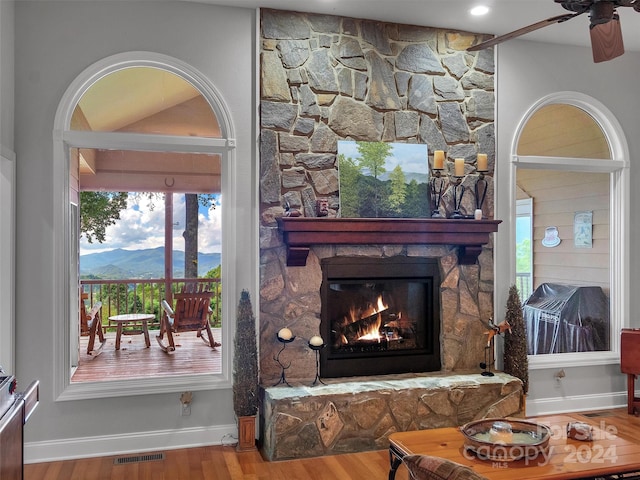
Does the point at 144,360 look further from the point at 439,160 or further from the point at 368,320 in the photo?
the point at 439,160

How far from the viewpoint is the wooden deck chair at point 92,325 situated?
12.9ft

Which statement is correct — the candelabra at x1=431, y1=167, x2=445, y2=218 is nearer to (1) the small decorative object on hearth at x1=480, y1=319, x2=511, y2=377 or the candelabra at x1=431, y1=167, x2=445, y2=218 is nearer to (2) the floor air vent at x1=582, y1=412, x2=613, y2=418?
(1) the small decorative object on hearth at x1=480, y1=319, x2=511, y2=377

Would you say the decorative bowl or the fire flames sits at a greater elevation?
the fire flames

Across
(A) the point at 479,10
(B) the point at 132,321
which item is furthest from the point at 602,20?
(B) the point at 132,321

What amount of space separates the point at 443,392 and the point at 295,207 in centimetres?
173

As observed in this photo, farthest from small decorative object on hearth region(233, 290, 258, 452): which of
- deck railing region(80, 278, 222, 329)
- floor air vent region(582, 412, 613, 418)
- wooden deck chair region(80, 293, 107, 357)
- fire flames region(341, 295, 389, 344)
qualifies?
floor air vent region(582, 412, 613, 418)

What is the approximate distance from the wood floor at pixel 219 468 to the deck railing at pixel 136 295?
3.04 feet

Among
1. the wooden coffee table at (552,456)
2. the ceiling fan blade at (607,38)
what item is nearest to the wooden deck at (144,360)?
the wooden coffee table at (552,456)

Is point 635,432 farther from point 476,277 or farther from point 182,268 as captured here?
point 182,268

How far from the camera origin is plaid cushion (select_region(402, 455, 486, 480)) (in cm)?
141

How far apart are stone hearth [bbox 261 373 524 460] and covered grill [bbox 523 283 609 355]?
3.14ft

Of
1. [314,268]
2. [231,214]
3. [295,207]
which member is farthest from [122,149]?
[314,268]

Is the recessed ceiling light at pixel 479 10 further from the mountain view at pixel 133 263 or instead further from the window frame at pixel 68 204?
the mountain view at pixel 133 263

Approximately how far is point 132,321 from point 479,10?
3.47 meters
